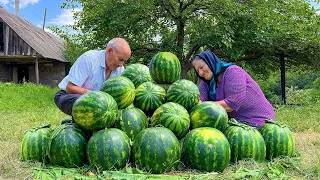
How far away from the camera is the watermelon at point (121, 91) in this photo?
10.6 feet

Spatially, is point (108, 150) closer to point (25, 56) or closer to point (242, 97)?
point (242, 97)

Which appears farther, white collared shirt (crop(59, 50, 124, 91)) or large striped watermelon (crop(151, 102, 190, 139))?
white collared shirt (crop(59, 50, 124, 91))

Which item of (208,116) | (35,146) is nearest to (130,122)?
(208,116)

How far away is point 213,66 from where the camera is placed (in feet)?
13.4

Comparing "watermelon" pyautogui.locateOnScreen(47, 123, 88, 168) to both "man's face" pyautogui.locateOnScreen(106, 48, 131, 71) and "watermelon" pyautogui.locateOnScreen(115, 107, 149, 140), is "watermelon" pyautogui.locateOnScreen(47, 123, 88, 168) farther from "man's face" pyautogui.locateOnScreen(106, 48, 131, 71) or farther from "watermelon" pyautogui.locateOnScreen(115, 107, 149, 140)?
"man's face" pyautogui.locateOnScreen(106, 48, 131, 71)

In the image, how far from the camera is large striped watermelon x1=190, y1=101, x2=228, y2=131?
326 centimetres

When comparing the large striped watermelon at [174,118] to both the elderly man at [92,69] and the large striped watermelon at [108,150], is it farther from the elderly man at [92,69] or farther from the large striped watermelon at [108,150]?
the elderly man at [92,69]

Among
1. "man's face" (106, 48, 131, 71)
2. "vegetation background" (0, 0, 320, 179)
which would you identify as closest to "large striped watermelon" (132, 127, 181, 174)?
"man's face" (106, 48, 131, 71)

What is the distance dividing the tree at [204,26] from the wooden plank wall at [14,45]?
626 centimetres

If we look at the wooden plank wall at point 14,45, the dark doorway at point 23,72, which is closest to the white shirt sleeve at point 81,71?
the wooden plank wall at point 14,45

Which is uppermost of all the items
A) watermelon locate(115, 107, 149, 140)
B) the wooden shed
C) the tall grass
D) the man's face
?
the wooden shed

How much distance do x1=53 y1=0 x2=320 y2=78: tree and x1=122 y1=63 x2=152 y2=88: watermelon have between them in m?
7.15

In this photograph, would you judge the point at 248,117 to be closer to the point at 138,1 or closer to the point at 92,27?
the point at 138,1

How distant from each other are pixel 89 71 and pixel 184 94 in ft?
4.88
